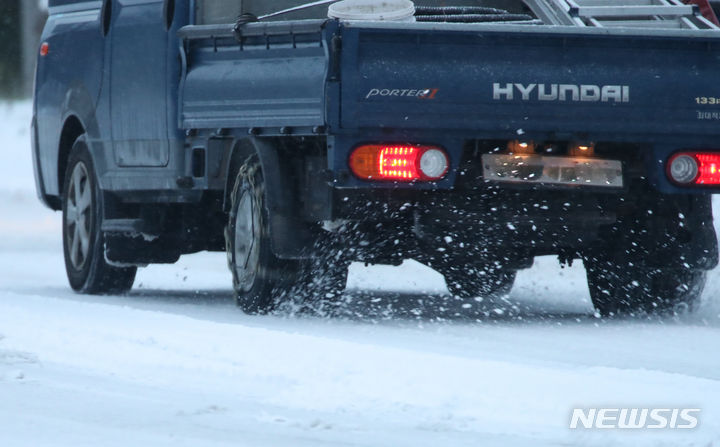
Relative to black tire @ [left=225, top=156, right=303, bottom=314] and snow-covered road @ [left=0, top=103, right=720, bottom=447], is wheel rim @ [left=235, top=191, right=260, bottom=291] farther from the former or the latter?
snow-covered road @ [left=0, top=103, right=720, bottom=447]

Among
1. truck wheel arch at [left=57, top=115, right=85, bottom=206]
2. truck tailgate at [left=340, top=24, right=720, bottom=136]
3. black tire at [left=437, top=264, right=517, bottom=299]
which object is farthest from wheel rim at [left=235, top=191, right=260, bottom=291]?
truck wheel arch at [left=57, top=115, right=85, bottom=206]

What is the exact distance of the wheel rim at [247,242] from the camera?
30.6ft

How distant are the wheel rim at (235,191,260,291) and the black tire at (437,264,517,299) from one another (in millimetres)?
1431

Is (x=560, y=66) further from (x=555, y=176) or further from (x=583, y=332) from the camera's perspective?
(x=583, y=332)

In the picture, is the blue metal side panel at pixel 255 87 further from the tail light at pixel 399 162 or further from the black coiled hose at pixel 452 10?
the black coiled hose at pixel 452 10

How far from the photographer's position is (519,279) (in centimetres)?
1368

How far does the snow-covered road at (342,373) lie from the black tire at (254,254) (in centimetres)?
23

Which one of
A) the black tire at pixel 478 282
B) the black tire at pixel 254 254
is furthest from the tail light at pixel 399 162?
the black tire at pixel 478 282

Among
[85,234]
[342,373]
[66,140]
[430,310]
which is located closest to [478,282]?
[430,310]

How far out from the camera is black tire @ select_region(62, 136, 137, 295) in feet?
37.2

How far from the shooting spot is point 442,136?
28.6 feet

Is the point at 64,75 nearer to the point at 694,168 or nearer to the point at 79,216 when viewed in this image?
the point at 79,216

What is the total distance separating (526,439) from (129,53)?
5649 millimetres

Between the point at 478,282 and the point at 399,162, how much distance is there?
2.69 meters
